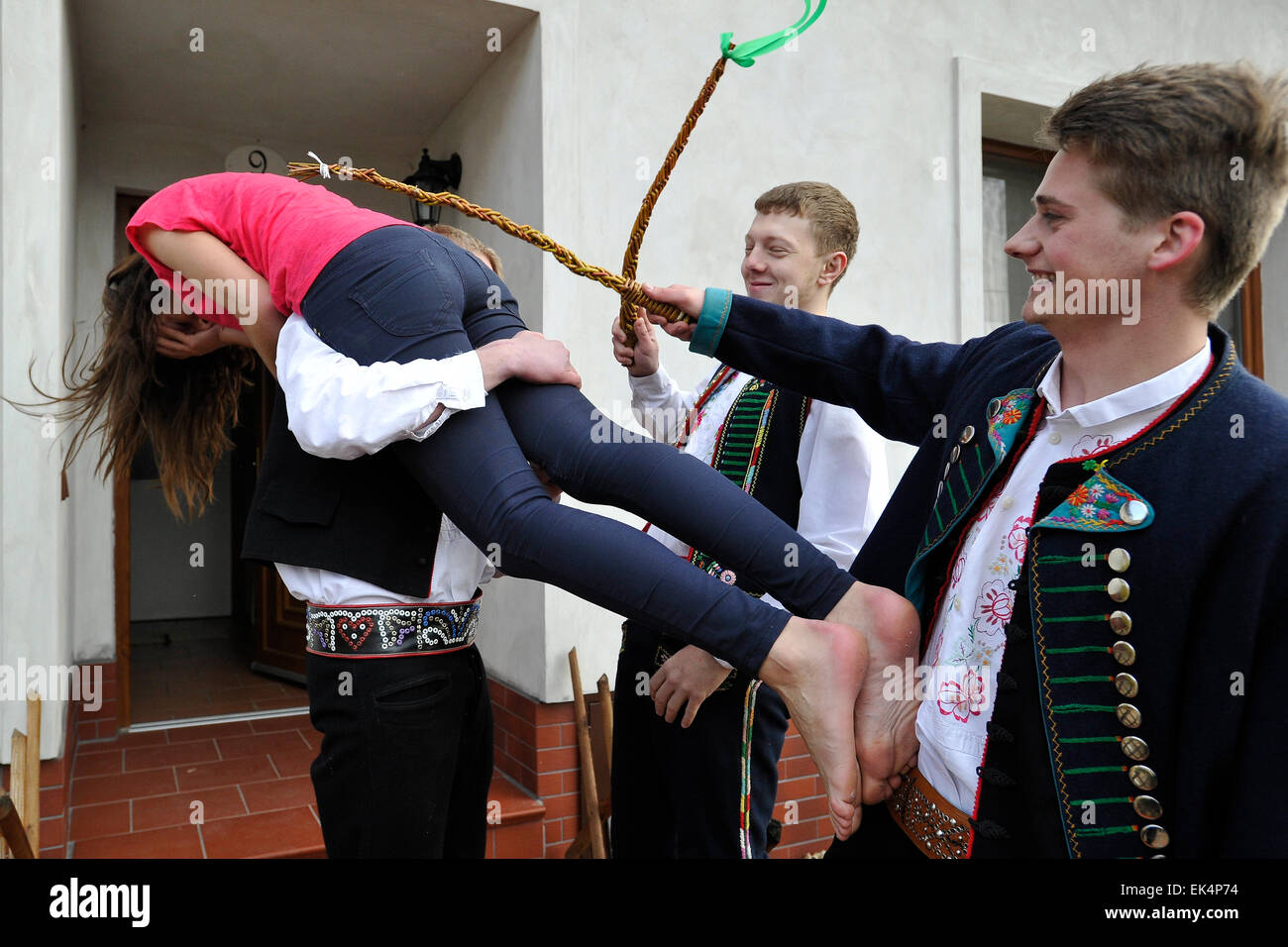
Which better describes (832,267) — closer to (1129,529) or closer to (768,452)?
(768,452)

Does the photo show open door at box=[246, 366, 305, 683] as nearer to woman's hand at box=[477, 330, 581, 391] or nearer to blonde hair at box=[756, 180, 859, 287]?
blonde hair at box=[756, 180, 859, 287]

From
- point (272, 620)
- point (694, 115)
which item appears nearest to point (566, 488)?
point (694, 115)

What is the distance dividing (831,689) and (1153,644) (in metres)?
0.40

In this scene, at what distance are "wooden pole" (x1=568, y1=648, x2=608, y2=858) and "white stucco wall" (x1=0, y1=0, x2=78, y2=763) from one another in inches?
57.6

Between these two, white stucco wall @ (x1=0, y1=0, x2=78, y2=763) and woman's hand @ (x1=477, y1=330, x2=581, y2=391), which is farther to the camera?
white stucco wall @ (x1=0, y1=0, x2=78, y2=763)

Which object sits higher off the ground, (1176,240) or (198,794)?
(1176,240)

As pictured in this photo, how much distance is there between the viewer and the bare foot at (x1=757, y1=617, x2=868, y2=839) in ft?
3.96

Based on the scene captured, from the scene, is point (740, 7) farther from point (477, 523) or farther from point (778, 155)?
point (477, 523)

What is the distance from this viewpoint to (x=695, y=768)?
1.82m

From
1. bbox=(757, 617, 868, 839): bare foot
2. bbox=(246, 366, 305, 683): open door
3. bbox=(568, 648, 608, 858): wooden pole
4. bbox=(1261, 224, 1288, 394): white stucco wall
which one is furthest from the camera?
bbox=(1261, 224, 1288, 394): white stucco wall

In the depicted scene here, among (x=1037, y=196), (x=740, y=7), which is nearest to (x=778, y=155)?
(x=740, y=7)

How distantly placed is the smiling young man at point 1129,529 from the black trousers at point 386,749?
2.53 ft

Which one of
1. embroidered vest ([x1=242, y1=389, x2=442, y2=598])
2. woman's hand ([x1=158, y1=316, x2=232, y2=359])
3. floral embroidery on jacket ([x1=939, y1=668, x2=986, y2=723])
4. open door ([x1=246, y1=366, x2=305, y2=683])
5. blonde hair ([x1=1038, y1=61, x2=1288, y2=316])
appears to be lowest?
open door ([x1=246, y1=366, x2=305, y2=683])

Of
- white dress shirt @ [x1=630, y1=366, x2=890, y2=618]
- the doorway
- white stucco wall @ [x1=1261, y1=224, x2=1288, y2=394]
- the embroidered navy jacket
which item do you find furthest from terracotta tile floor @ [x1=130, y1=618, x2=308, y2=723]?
white stucco wall @ [x1=1261, y1=224, x2=1288, y2=394]
